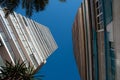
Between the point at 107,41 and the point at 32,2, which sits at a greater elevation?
the point at 32,2

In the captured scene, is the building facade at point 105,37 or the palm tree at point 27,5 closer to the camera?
the palm tree at point 27,5

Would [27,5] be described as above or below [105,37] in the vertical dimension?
above

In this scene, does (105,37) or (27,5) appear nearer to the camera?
(27,5)

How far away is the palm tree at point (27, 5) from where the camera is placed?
2172cm

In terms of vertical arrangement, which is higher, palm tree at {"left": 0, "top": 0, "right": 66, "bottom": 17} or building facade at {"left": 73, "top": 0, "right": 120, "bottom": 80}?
palm tree at {"left": 0, "top": 0, "right": 66, "bottom": 17}

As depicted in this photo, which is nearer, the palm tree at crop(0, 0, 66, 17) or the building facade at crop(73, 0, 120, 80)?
the palm tree at crop(0, 0, 66, 17)

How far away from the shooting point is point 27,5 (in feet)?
73.2

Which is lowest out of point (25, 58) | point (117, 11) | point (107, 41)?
point (25, 58)

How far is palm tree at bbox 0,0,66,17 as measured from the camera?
21.7m

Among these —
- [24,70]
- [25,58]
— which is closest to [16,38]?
[25,58]

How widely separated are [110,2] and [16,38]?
24926mm

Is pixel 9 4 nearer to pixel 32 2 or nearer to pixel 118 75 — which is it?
pixel 32 2

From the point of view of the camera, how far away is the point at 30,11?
2286 cm

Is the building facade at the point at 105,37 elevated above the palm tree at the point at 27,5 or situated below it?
below
